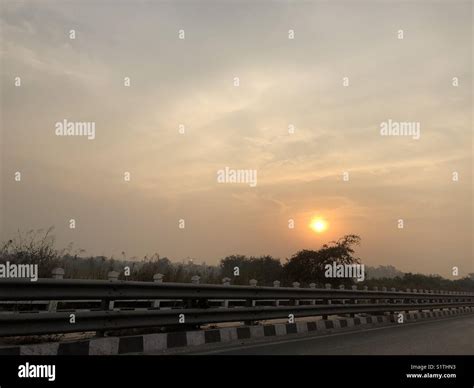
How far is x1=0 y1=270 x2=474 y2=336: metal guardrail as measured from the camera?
6824 millimetres

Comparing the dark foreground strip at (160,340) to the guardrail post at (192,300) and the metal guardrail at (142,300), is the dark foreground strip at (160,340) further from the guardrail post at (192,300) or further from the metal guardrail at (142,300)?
the guardrail post at (192,300)

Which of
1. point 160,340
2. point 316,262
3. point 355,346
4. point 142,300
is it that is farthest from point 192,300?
point 316,262

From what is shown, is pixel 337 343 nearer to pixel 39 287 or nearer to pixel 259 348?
pixel 259 348

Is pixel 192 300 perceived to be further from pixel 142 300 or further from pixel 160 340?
pixel 160 340

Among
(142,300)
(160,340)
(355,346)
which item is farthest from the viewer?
(355,346)

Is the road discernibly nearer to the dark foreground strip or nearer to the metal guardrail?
the dark foreground strip

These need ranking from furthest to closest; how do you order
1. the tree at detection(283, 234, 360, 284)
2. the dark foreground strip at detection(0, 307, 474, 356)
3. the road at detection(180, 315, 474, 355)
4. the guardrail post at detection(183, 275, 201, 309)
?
the tree at detection(283, 234, 360, 284)
the guardrail post at detection(183, 275, 201, 309)
the road at detection(180, 315, 474, 355)
the dark foreground strip at detection(0, 307, 474, 356)

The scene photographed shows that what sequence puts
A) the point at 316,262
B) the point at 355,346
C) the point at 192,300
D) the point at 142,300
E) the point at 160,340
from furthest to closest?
the point at 316,262
the point at 355,346
the point at 192,300
the point at 142,300
the point at 160,340

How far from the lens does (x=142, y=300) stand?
9312 mm

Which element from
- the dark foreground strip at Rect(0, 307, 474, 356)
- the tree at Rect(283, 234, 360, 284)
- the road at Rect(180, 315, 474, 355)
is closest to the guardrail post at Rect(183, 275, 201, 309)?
the dark foreground strip at Rect(0, 307, 474, 356)

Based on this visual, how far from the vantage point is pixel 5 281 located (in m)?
6.54
